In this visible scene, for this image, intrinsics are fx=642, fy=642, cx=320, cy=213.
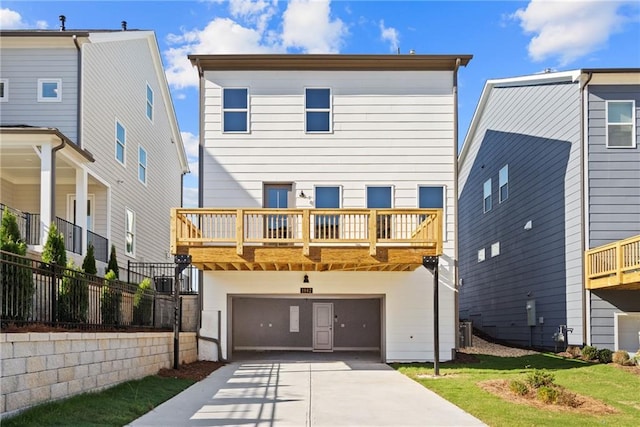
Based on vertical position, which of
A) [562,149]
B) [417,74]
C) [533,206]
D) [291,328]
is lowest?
[291,328]

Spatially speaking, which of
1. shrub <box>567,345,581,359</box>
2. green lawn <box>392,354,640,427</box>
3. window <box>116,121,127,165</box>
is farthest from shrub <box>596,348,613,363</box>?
window <box>116,121,127,165</box>

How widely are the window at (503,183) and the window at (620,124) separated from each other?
5.09m

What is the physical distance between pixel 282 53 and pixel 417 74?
3.67 meters

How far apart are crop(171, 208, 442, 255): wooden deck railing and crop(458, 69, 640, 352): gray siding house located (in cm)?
445

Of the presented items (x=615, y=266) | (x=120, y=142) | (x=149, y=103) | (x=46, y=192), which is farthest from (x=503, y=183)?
(x=46, y=192)

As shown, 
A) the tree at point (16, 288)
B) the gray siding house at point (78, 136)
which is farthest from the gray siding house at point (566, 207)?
the gray siding house at point (78, 136)

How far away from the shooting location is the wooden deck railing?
14.0 metres

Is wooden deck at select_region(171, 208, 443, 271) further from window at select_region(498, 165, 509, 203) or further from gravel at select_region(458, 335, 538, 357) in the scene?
window at select_region(498, 165, 509, 203)

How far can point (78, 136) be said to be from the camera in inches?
632

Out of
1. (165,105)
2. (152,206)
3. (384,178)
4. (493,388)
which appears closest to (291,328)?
(152,206)

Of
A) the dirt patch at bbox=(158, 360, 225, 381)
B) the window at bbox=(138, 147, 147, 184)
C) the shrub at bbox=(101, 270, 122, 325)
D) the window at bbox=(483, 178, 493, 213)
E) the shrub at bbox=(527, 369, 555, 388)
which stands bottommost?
the dirt patch at bbox=(158, 360, 225, 381)

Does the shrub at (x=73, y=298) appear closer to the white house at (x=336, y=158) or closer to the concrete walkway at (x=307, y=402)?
the concrete walkway at (x=307, y=402)

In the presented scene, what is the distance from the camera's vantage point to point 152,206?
2378 cm

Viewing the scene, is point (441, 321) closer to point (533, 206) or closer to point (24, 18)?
point (533, 206)
